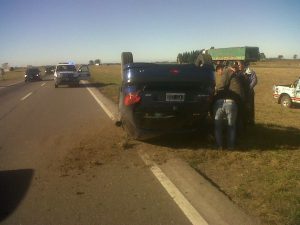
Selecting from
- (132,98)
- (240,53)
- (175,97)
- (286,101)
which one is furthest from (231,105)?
(240,53)

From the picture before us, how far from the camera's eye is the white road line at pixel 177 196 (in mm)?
4598

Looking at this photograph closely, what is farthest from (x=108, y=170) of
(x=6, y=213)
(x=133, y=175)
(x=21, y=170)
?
(x=6, y=213)

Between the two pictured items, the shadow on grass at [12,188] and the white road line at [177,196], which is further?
the shadow on grass at [12,188]

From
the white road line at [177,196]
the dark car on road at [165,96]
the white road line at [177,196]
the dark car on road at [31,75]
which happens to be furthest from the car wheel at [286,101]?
the dark car on road at [31,75]

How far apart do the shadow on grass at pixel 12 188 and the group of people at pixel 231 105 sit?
3.75m

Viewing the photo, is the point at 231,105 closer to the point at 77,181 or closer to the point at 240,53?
the point at 77,181

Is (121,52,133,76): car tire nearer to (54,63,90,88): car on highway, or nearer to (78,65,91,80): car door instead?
(54,63,90,88): car on highway

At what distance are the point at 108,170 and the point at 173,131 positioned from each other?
1.90m

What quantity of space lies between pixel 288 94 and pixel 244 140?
37.3ft

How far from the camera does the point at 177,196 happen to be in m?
5.35

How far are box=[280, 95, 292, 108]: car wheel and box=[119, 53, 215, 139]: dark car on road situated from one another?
12.2 metres

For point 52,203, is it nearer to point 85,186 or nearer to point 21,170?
point 85,186

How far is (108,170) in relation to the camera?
6.72m

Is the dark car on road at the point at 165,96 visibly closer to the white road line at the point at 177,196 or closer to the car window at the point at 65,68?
the white road line at the point at 177,196
